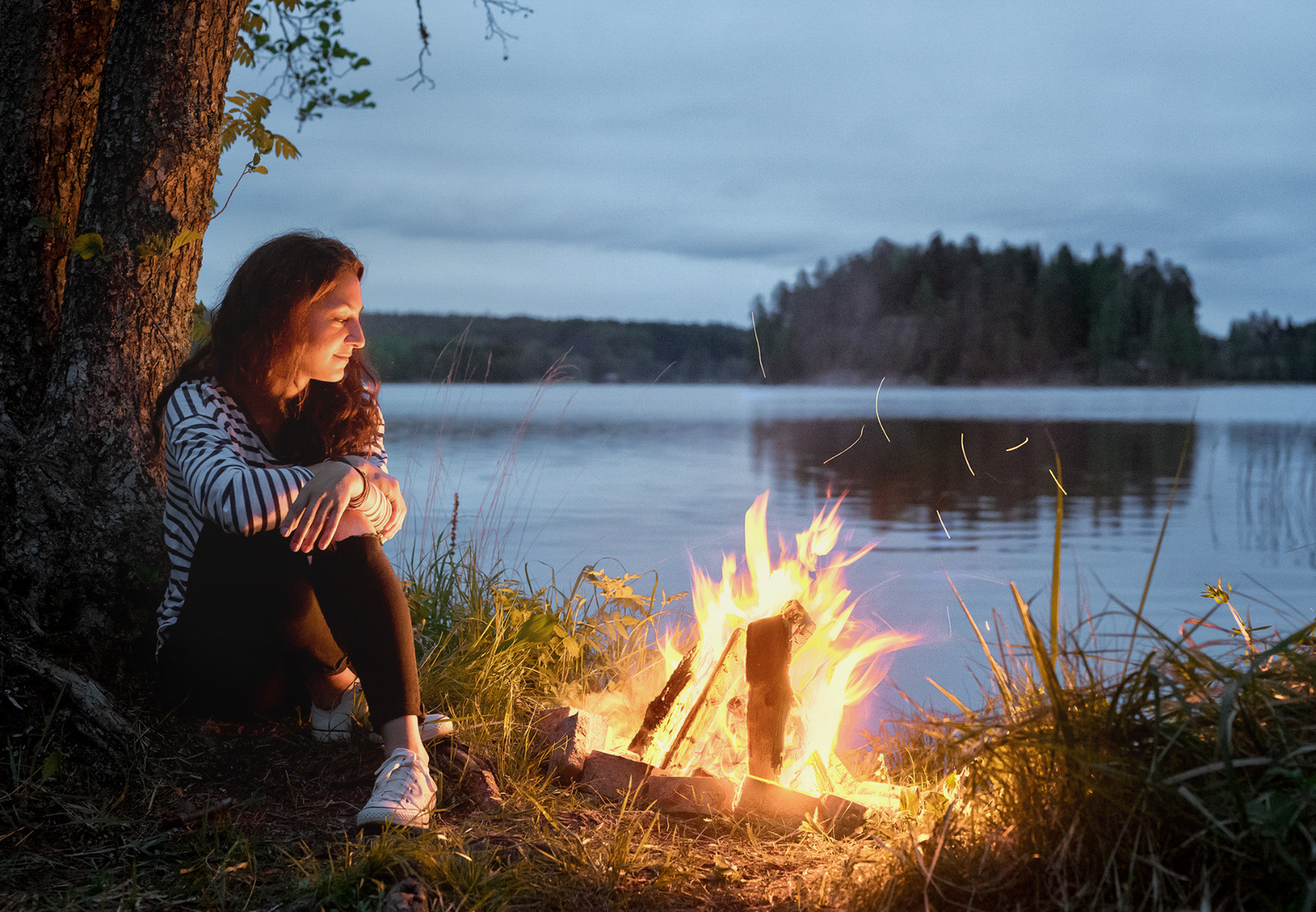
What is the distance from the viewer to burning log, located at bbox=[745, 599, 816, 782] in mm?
2391

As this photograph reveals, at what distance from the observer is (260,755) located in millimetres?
2354

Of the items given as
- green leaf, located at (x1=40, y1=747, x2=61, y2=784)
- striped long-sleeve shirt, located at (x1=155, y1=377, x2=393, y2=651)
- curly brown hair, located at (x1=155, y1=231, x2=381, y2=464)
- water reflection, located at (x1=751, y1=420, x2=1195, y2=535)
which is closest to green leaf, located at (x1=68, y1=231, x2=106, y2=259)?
curly brown hair, located at (x1=155, y1=231, x2=381, y2=464)

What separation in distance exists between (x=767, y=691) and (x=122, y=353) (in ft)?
6.33

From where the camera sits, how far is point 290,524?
201cm

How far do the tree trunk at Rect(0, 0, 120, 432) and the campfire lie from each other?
5.90ft

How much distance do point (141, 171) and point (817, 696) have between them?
235 cm

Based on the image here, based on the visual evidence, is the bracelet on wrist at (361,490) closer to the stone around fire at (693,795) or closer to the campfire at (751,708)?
the campfire at (751,708)

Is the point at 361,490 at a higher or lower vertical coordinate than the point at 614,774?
higher

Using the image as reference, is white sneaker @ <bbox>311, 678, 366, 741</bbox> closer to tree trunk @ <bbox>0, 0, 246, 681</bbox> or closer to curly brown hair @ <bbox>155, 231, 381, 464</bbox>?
tree trunk @ <bbox>0, 0, 246, 681</bbox>

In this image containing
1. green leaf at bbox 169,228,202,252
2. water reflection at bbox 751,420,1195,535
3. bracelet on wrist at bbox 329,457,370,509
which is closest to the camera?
bracelet on wrist at bbox 329,457,370,509

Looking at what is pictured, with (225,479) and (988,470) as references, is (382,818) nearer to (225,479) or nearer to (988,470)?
(225,479)

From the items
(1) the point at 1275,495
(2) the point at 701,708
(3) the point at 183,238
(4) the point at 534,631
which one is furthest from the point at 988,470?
(3) the point at 183,238

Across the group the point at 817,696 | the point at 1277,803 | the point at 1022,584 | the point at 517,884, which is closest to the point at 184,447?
the point at 517,884

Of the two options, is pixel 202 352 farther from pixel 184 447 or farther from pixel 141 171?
pixel 141 171
